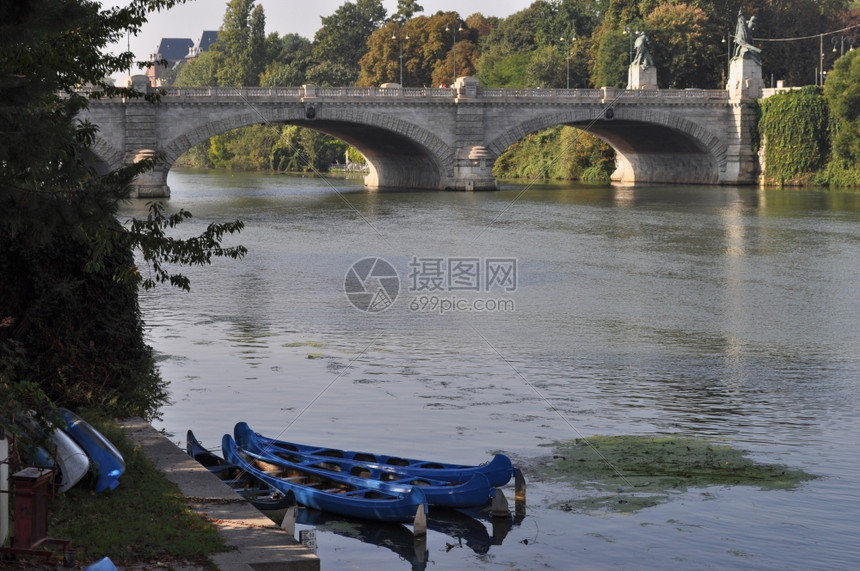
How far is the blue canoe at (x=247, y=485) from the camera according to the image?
1199 centimetres

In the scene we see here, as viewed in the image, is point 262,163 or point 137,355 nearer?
point 137,355

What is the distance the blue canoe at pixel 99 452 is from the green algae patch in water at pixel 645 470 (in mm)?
4707

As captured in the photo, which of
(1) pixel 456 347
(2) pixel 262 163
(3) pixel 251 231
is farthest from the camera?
(2) pixel 262 163

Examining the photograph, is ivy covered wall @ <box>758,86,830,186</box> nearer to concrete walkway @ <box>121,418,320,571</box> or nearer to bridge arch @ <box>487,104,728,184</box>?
bridge arch @ <box>487,104,728,184</box>

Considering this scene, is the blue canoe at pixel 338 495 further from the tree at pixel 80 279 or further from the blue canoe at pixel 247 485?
the tree at pixel 80 279

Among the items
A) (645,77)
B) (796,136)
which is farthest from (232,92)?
(796,136)

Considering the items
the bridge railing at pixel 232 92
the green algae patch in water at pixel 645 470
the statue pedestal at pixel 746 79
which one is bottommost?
the green algae patch in water at pixel 645 470

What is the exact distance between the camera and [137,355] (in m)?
15.1

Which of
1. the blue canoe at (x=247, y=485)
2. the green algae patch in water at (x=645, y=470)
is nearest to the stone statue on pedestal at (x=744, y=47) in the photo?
the green algae patch in water at (x=645, y=470)

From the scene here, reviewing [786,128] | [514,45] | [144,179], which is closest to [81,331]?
[144,179]

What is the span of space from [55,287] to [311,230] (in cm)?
3318

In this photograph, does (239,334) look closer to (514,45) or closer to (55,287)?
(55,287)

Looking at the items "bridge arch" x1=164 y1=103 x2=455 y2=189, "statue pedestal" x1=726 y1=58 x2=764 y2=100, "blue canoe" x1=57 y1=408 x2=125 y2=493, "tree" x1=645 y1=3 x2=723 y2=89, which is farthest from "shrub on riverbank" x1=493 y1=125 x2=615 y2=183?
"blue canoe" x1=57 y1=408 x2=125 y2=493

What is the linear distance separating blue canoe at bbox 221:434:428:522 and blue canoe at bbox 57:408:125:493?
1.99 m
